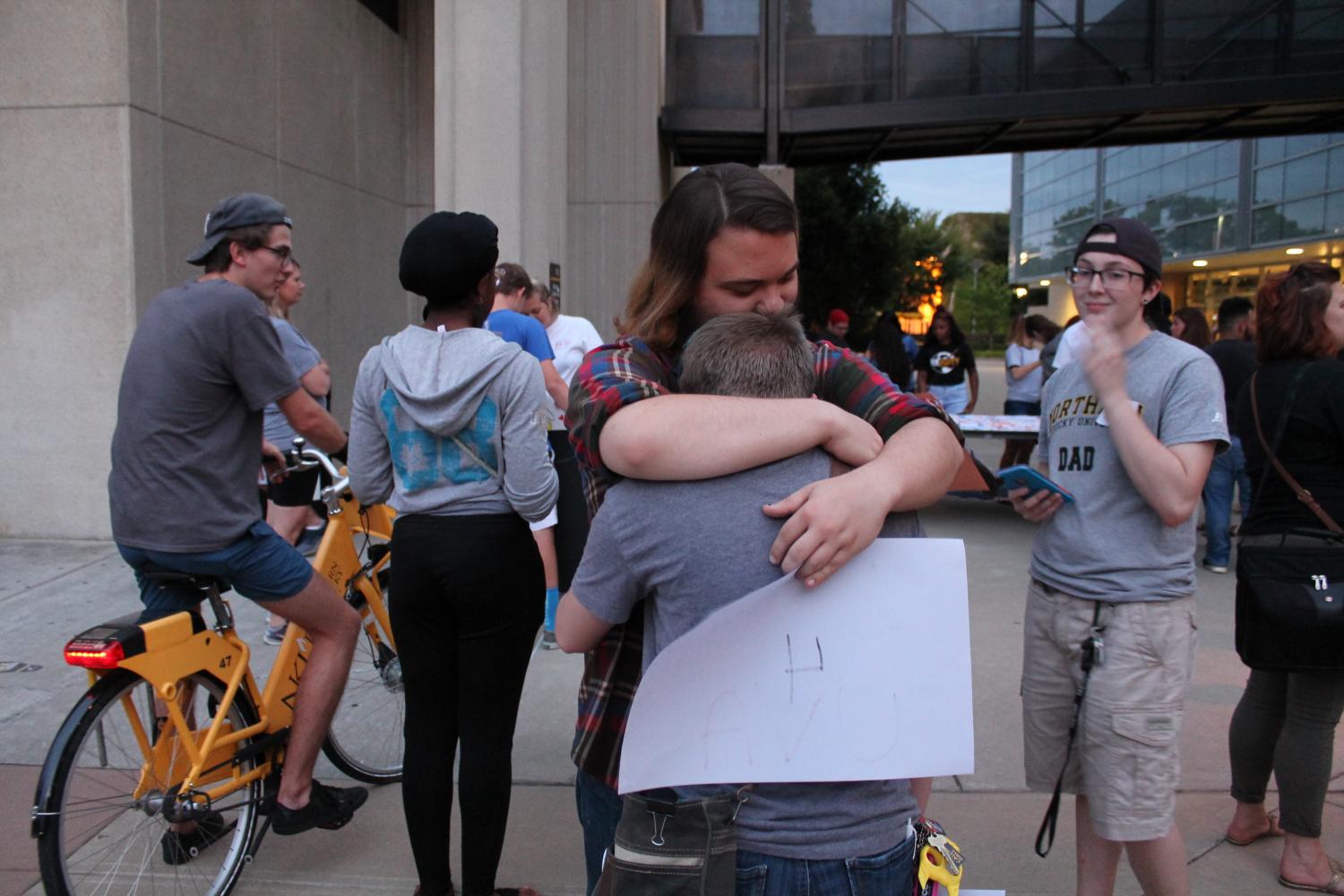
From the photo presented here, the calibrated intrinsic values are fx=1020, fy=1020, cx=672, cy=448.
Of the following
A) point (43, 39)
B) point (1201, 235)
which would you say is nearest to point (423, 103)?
point (43, 39)

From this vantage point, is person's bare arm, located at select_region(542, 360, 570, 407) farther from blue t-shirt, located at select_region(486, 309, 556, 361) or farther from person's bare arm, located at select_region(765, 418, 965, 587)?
person's bare arm, located at select_region(765, 418, 965, 587)

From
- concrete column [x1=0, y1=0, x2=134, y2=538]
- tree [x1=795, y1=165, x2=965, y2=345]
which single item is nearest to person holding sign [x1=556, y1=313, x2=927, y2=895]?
concrete column [x1=0, y1=0, x2=134, y2=538]

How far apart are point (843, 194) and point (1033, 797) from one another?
2555 centimetres

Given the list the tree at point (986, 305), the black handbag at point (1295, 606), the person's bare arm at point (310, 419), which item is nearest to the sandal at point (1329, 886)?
the black handbag at point (1295, 606)

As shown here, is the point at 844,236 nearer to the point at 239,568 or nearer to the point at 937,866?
the point at 239,568

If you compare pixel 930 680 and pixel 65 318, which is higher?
pixel 65 318

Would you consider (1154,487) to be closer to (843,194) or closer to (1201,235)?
(843,194)

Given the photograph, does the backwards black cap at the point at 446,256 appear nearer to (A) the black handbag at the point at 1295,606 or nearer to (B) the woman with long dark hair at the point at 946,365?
(A) the black handbag at the point at 1295,606

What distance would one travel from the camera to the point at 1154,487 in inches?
96.1

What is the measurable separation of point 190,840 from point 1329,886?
3.56 meters

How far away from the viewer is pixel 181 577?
119 inches

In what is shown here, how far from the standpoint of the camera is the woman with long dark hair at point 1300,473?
3148 mm

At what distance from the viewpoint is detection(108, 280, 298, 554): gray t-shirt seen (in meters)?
2.92

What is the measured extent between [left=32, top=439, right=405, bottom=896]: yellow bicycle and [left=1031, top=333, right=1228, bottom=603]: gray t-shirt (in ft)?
7.88
